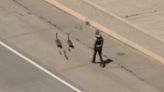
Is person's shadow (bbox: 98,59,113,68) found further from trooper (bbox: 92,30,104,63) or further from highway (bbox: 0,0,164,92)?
trooper (bbox: 92,30,104,63)

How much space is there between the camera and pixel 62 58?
24391 millimetres

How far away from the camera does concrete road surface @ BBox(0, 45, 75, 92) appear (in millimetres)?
21953

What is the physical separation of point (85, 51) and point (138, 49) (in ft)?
7.87

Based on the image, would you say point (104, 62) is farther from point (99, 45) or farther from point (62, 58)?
point (62, 58)

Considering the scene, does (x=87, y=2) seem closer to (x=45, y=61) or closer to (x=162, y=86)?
(x=45, y=61)

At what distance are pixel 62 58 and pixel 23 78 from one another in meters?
2.43

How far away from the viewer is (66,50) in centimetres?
2505

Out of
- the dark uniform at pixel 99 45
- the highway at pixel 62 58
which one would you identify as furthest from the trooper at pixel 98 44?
the highway at pixel 62 58

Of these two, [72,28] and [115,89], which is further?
[72,28]

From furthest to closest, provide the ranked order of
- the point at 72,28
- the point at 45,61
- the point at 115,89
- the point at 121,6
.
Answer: the point at 121,6
the point at 72,28
the point at 45,61
the point at 115,89

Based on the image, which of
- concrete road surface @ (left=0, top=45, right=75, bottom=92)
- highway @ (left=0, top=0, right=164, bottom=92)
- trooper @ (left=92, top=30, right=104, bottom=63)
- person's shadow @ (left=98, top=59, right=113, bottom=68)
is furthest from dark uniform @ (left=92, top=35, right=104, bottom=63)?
concrete road surface @ (left=0, top=45, right=75, bottom=92)

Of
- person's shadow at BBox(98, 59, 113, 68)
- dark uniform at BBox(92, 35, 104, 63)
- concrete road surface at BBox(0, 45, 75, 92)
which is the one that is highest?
dark uniform at BBox(92, 35, 104, 63)

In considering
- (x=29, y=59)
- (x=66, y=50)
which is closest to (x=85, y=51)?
(x=66, y=50)

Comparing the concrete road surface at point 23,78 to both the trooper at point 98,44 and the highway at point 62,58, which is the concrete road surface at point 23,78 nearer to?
the highway at point 62,58
